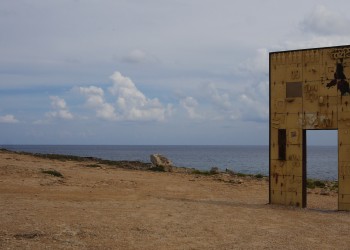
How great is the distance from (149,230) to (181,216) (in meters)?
2.18

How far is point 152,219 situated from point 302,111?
628 centimetres

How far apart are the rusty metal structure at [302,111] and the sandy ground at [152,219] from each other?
0.85 m

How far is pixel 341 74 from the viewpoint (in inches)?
585

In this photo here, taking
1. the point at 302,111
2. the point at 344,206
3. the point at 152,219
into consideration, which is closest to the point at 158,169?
the point at 302,111

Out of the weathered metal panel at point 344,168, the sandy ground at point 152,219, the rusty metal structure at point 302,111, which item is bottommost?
the sandy ground at point 152,219

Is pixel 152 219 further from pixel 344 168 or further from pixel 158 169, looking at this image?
pixel 158 169

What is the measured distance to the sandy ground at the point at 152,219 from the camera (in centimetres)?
951

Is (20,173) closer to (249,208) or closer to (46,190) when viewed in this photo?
(46,190)

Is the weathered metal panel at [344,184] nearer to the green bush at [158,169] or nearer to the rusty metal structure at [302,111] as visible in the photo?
the rusty metal structure at [302,111]

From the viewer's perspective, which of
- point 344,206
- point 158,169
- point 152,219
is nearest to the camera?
point 152,219

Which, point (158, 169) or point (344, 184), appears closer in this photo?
point (344, 184)

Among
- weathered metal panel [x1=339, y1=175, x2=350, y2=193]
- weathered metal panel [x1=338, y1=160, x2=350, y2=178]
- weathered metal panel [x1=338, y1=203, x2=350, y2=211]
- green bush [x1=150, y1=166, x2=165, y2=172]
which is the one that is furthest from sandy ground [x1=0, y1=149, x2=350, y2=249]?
green bush [x1=150, y1=166, x2=165, y2=172]

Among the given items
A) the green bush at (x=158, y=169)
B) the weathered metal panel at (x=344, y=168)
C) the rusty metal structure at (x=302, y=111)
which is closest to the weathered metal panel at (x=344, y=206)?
the rusty metal structure at (x=302, y=111)

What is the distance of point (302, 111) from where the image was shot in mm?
15477
